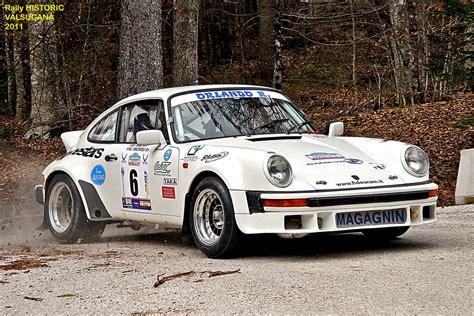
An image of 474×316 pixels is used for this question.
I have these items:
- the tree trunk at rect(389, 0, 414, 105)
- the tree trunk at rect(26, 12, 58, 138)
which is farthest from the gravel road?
the tree trunk at rect(26, 12, 58, 138)

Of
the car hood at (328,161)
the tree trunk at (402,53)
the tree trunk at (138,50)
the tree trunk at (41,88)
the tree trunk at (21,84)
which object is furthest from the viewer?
the tree trunk at (21,84)

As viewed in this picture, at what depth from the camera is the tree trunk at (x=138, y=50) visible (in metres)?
13.3

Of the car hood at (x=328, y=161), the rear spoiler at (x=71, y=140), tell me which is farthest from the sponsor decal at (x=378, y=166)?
the rear spoiler at (x=71, y=140)

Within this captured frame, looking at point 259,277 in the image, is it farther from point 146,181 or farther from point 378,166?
point 146,181

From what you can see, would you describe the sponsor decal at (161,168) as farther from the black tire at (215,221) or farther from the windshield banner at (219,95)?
the windshield banner at (219,95)

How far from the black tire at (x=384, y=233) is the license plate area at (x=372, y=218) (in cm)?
74

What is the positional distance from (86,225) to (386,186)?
367cm

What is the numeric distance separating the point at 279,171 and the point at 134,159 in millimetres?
2116

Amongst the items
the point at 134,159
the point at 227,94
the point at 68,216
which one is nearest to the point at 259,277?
the point at 134,159

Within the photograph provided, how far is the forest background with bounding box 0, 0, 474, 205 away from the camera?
1475 cm

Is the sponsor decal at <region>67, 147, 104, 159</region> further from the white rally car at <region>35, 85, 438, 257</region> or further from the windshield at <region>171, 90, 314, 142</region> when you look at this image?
the windshield at <region>171, 90, 314, 142</region>

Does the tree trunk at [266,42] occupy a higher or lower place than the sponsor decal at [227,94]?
higher

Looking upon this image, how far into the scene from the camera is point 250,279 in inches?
243

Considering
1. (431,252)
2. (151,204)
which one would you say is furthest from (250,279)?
(151,204)
